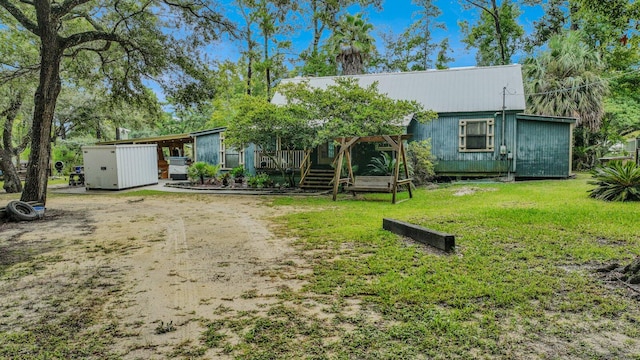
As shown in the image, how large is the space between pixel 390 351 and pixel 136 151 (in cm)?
1662

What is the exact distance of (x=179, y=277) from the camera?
411 cm

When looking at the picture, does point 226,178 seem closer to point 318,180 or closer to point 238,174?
point 238,174

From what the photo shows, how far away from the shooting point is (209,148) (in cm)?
1784

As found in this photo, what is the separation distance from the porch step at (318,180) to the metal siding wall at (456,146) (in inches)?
155

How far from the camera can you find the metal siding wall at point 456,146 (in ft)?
Result: 47.3

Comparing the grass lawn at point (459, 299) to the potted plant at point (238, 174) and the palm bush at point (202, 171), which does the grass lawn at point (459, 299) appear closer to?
the potted plant at point (238, 174)

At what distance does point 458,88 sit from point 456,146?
2.76 m

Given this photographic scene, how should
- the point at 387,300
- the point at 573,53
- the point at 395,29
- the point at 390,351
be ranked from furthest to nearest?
the point at 395,29 → the point at 573,53 → the point at 387,300 → the point at 390,351

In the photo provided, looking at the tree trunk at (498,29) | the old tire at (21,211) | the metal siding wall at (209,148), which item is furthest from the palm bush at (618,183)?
the tree trunk at (498,29)

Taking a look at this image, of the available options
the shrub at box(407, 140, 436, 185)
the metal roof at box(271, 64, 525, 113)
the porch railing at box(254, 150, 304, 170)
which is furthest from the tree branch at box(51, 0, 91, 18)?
the shrub at box(407, 140, 436, 185)

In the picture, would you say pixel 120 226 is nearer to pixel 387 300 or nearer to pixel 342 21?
pixel 387 300

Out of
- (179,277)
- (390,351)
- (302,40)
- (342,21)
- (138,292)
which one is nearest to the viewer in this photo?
(390,351)

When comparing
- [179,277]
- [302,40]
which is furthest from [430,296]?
[302,40]

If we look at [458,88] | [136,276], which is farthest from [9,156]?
[458,88]
